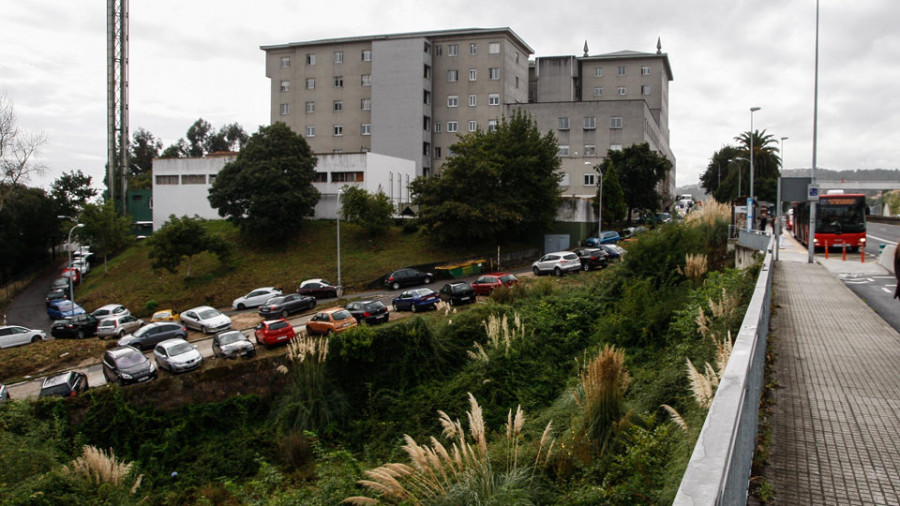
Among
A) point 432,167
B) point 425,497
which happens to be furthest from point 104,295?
point 425,497

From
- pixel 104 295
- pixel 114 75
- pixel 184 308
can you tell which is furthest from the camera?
pixel 114 75

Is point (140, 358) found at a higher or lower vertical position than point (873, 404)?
lower

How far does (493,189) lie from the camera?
45719 mm

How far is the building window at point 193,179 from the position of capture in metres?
61.3

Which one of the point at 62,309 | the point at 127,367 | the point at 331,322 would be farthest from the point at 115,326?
the point at 331,322

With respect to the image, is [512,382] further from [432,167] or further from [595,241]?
[432,167]

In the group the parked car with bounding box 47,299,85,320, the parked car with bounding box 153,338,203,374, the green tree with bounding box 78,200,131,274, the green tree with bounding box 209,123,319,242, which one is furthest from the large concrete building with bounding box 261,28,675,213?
the parked car with bounding box 153,338,203,374

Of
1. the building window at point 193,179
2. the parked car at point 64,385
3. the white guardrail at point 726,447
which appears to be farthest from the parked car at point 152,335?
the building window at point 193,179

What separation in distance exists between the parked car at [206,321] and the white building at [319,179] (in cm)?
2592

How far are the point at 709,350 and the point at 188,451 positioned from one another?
49.4 feet

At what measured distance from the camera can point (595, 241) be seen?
4941 cm

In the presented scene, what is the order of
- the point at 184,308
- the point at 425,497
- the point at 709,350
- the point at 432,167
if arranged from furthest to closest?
the point at 432,167, the point at 184,308, the point at 709,350, the point at 425,497

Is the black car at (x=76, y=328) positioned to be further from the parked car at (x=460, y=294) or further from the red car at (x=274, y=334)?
the parked car at (x=460, y=294)

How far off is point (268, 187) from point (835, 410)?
47.6 m
